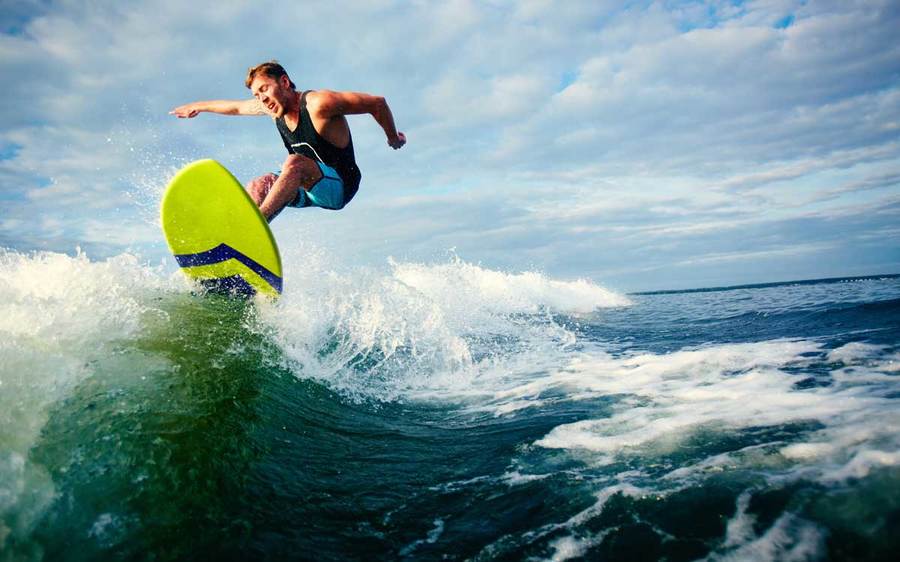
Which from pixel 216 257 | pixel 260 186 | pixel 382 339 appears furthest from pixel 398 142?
pixel 382 339

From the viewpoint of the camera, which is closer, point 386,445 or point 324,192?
point 386,445

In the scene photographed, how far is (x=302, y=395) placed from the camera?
4.45 m

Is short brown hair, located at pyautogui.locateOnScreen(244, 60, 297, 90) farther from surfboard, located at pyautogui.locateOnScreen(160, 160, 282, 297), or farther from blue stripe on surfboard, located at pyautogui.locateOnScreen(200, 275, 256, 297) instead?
blue stripe on surfboard, located at pyautogui.locateOnScreen(200, 275, 256, 297)

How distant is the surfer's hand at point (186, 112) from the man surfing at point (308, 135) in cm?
87

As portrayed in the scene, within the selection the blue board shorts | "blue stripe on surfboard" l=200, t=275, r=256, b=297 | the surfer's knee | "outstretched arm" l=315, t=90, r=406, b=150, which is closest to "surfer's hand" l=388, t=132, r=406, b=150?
"outstretched arm" l=315, t=90, r=406, b=150

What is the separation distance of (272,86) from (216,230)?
1.59 meters

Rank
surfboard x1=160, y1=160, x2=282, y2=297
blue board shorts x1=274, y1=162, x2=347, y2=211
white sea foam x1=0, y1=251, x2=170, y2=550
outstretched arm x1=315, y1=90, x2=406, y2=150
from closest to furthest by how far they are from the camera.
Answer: white sea foam x1=0, y1=251, x2=170, y2=550 → surfboard x1=160, y1=160, x2=282, y2=297 → outstretched arm x1=315, y1=90, x2=406, y2=150 → blue board shorts x1=274, y1=162, x2=347, y2=211

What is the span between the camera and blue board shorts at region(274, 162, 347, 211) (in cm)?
506

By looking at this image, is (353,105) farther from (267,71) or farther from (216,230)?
(216,230)

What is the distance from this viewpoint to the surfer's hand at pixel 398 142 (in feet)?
17.0

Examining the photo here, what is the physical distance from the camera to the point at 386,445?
11.6 ft

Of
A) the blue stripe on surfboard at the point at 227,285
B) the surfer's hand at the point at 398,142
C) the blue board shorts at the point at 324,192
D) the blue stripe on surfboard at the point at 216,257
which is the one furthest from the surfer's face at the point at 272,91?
the blue stripe on surfboard at the point at 227,285

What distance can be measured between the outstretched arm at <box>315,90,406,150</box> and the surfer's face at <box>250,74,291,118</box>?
0.40 meters

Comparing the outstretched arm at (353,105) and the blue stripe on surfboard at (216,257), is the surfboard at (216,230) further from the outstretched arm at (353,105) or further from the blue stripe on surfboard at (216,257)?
the outstretched arm at (353,105)
